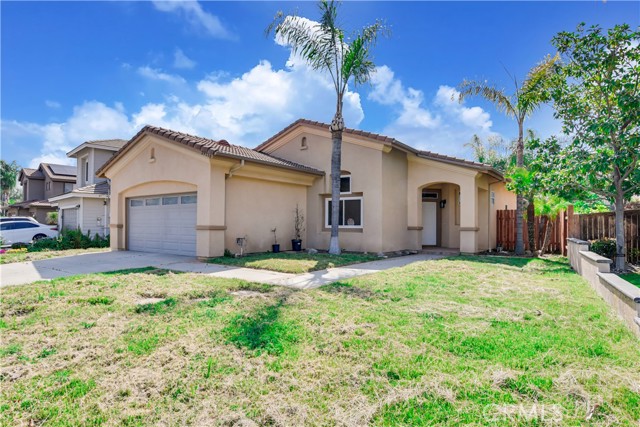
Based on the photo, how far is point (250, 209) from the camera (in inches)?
535

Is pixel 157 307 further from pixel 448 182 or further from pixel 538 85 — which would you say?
pixel 538 85

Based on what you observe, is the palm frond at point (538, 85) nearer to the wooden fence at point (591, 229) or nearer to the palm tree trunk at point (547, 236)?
the wooden fence at point (591, 229)

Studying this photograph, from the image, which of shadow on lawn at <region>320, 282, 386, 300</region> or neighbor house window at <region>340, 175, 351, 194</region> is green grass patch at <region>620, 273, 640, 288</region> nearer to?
shadow on lawn at <region>320, 282, 386, 300</region>

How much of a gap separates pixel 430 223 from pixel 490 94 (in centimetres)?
657

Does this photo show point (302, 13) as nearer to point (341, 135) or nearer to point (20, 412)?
point (341, 135)

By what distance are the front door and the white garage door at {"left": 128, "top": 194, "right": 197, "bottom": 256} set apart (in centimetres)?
1120

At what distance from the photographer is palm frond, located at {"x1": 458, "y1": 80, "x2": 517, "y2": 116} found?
15.2 meters

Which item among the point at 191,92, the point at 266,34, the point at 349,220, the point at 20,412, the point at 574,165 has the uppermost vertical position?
the point at 266,34

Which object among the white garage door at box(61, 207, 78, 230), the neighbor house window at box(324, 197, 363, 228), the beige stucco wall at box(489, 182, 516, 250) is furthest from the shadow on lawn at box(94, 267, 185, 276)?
the white garage door at box(61, 207, 78, 230)

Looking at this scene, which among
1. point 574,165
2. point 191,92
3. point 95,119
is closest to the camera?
point 574,165

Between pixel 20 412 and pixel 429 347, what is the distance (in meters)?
3.94

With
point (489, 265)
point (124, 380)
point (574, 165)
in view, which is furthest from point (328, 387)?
point (574, 165)

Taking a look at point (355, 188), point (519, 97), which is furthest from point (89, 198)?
point (519, 97)

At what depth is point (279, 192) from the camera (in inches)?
583
